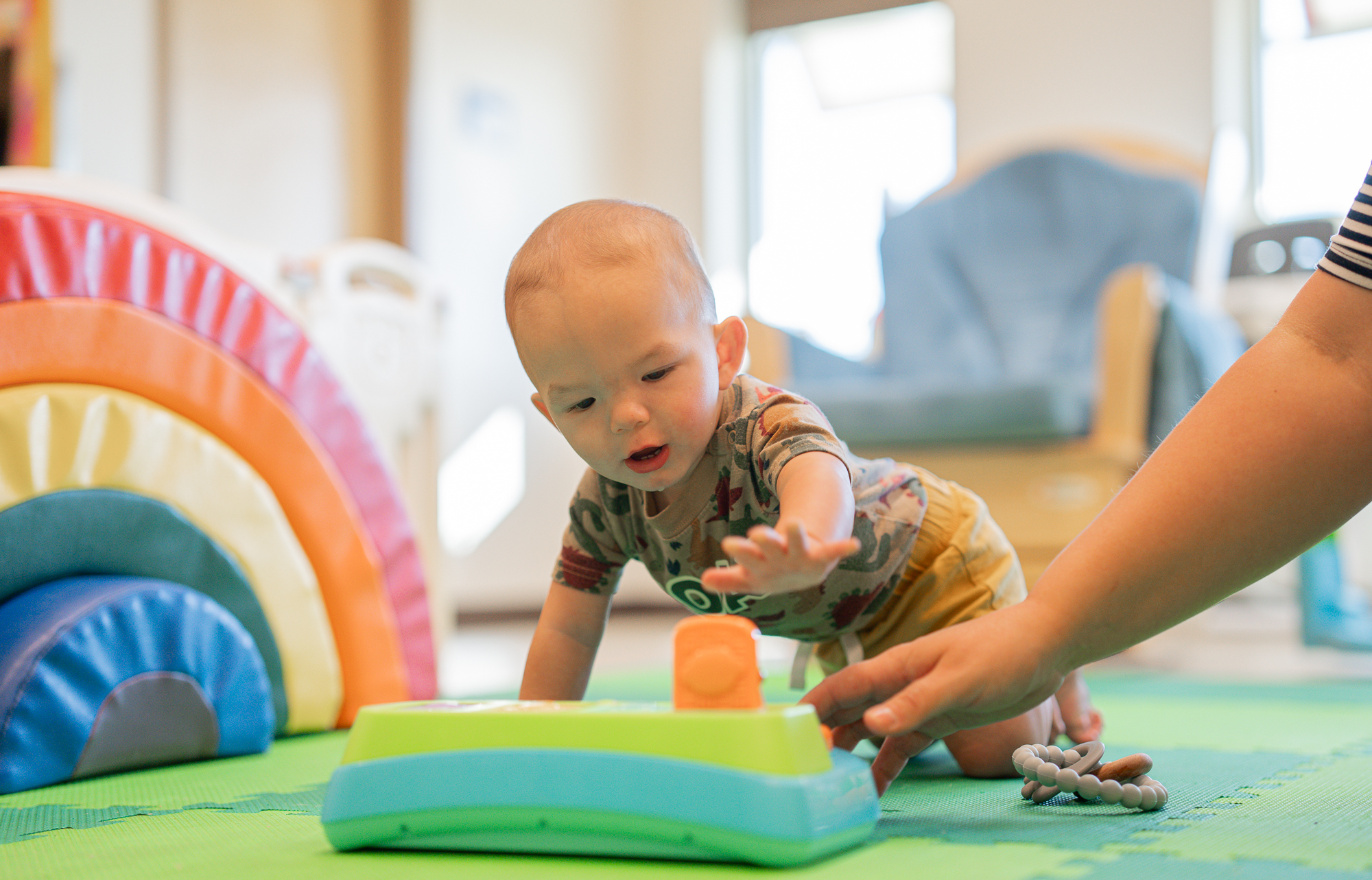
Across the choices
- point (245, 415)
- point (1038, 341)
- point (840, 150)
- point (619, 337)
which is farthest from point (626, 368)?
point (840, 150)

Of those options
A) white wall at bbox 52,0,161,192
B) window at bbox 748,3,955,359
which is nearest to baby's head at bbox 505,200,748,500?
white wall at bbox 52,0,161,192

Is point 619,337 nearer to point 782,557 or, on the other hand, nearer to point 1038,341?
point 782,557

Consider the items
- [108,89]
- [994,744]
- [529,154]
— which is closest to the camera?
[994,744]

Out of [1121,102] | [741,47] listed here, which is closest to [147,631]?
[1121,102]

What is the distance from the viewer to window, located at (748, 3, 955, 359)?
3.46 m

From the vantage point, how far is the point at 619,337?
26.6 inches

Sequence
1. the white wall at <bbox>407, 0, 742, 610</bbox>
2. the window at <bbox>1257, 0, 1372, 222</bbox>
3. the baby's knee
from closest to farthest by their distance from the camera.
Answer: the baby's knee, the window at <bbox>1257, 0, 1372, 222</bbox>, the white wall at <bbox>407, 0, 742, 610</bbox>

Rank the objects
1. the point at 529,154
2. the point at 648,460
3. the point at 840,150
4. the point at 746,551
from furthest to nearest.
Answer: the point at 840,150 < the point at 529,154 < the point at 648,460 < the point at 746,551

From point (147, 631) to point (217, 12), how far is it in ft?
6.62

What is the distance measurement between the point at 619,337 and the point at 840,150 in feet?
10.1

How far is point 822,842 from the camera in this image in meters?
0.55

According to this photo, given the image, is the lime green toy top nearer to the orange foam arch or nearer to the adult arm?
the adult arm

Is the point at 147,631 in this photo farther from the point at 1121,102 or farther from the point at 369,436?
the point at 1121,102

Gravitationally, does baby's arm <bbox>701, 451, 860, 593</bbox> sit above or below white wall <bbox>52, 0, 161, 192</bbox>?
below
